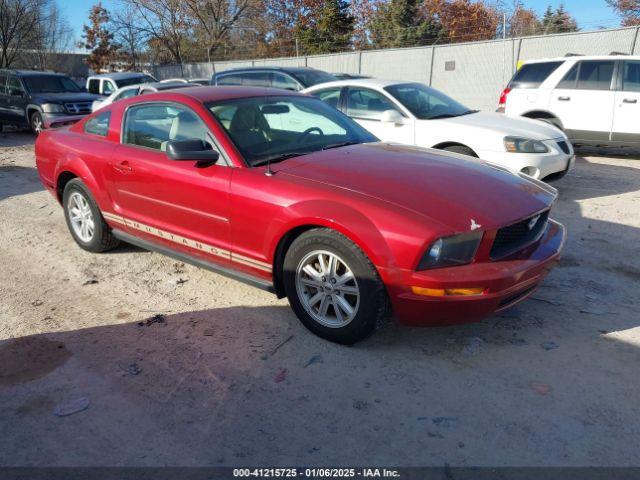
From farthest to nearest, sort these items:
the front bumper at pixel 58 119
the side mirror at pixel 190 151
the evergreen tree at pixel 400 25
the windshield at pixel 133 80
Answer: the evergreen tree at pixel 400 25 → the windshield at pixel 133 80 → the front bumper at pixel 58 119 → the side mirror at pixel 190 151

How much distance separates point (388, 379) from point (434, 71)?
58.9 feet

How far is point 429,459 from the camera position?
2467mm

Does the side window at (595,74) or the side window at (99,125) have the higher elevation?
the side window at (595,74)

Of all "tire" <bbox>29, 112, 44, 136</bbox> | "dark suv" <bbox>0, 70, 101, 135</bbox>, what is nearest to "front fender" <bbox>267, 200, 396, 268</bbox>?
"dark suv" <bbox>0, 70, 101, 135</bbox>

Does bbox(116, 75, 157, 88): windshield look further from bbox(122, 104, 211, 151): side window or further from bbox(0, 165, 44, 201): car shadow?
bbox(122, 104, 211, 151): side window

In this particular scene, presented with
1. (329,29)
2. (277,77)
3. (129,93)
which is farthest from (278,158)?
(329,29)

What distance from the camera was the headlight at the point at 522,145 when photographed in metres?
6.45

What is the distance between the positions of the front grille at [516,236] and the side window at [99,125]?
3.56m

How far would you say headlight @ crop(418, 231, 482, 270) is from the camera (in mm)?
2980

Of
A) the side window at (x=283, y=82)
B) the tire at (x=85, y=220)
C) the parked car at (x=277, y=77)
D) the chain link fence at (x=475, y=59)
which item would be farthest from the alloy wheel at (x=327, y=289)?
the chain link fence at (x=475, y=59)

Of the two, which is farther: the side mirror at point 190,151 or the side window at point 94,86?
the side window at point 94,86

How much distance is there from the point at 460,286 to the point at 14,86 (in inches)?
598

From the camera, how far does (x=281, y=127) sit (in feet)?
13.9

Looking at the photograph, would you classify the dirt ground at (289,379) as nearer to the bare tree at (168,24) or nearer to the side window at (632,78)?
the side window at (632,78)
